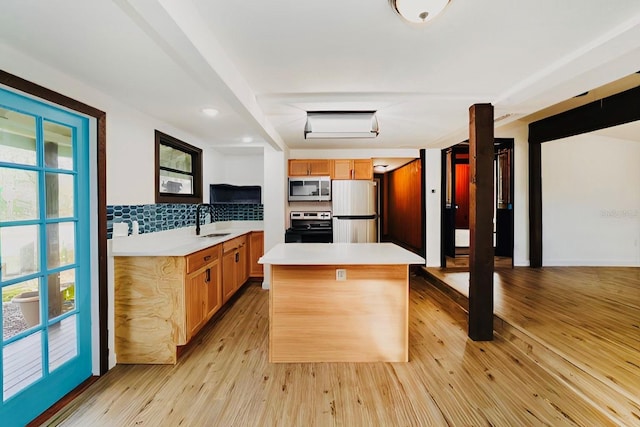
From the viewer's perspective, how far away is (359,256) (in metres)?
2.22

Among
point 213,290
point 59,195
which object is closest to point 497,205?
point 213,290

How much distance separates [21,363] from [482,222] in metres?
3.49

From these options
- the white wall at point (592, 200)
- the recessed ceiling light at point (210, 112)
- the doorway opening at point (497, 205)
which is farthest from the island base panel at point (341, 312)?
the white wall at point (592, 200)

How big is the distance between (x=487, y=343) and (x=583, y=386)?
0.70m

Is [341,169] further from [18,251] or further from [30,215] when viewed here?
[18,251]

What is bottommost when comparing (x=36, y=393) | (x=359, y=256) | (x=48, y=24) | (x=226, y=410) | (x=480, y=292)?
(x=226, y=410)

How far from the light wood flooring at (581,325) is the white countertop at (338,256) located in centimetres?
126

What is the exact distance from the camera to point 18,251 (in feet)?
5.34

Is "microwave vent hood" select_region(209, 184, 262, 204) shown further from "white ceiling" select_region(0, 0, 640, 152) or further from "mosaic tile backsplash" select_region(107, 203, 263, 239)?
"white ceiling" select_region(0, 0, 640, 152)

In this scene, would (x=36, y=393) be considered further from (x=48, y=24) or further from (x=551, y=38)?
(x=551, y=38)

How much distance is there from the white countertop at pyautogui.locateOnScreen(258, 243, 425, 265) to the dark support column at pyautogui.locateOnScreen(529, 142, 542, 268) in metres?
3.40

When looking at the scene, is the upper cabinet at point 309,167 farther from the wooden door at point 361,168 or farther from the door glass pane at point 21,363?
the door glass pane at point 21,363

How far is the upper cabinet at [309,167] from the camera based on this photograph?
4570mm

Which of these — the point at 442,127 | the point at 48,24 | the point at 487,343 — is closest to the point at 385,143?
the point at 442,127
